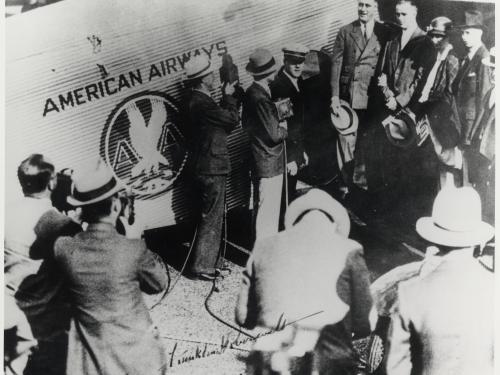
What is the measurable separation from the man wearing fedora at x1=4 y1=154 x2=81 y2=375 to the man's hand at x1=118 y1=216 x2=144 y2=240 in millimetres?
253

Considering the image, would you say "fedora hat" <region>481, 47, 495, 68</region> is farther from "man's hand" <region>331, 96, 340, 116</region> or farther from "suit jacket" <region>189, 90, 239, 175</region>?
"suit jacket" <region>189, 90, 239, 175</region>

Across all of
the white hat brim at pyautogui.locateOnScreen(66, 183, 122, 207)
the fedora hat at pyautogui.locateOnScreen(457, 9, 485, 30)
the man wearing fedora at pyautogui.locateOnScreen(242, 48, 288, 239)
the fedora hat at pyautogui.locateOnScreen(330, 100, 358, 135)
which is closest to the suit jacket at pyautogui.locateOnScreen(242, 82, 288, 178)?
the man wearing fedora at pyautogui.locateOnScreen(242, 48, 288, 239)

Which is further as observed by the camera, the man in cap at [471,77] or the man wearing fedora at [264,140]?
the man in cap at [471,77]

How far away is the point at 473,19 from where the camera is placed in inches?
158

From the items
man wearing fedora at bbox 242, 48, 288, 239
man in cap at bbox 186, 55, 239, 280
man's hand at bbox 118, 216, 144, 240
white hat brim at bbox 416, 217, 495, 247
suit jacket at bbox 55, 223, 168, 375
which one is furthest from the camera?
white hat brim at bbox 416, 217, 495, 247

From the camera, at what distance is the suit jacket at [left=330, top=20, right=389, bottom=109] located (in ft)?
12.7

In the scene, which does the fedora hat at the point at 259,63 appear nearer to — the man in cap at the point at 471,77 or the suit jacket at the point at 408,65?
the suit jacket at the point at 408,65

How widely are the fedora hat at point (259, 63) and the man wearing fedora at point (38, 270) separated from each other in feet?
4.49

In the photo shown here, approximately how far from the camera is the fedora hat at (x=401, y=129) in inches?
156

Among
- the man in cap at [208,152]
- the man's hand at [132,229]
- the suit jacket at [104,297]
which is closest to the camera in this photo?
the suit jacket at [104,297]

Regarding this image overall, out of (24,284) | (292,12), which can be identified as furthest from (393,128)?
(24,284)
